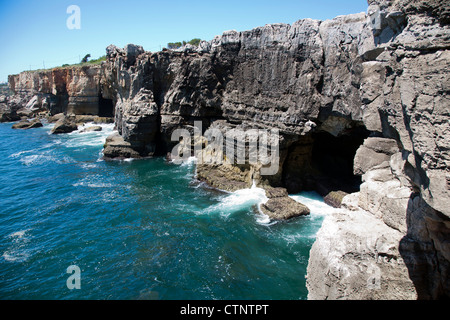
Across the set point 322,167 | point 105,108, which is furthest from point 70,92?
point 322,167

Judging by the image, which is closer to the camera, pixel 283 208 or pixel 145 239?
pixel 145 239

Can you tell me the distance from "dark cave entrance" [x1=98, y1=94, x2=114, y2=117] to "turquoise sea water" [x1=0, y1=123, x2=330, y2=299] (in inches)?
1412

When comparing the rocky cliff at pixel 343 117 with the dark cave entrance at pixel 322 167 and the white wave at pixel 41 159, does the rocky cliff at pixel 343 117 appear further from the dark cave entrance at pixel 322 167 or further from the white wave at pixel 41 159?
the white wave at pixel 41 159

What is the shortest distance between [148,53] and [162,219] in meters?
25.0

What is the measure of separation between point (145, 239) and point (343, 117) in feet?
55.7

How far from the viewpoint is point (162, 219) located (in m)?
23.0

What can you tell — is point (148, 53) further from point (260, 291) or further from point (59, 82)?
point (59, 82)

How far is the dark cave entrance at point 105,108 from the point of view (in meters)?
67.2

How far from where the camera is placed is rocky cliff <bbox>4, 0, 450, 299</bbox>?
6574 millimetres

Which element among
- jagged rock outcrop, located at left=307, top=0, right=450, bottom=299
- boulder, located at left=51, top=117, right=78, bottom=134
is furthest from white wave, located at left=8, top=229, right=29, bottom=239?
boulder, located at left=51, top=117, right=78, bottom=134

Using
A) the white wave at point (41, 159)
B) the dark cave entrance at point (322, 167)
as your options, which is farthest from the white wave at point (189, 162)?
the white wave at point (41, 159)

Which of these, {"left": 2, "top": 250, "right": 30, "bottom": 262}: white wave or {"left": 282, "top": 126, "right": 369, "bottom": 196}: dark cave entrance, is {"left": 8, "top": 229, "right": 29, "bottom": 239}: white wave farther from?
{"left": 282, "top": 126, "right": 369, "bottom": 196}: dark cave entrance

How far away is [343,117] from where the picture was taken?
73.6 feet

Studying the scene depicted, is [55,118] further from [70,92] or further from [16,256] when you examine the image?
[16,256]
